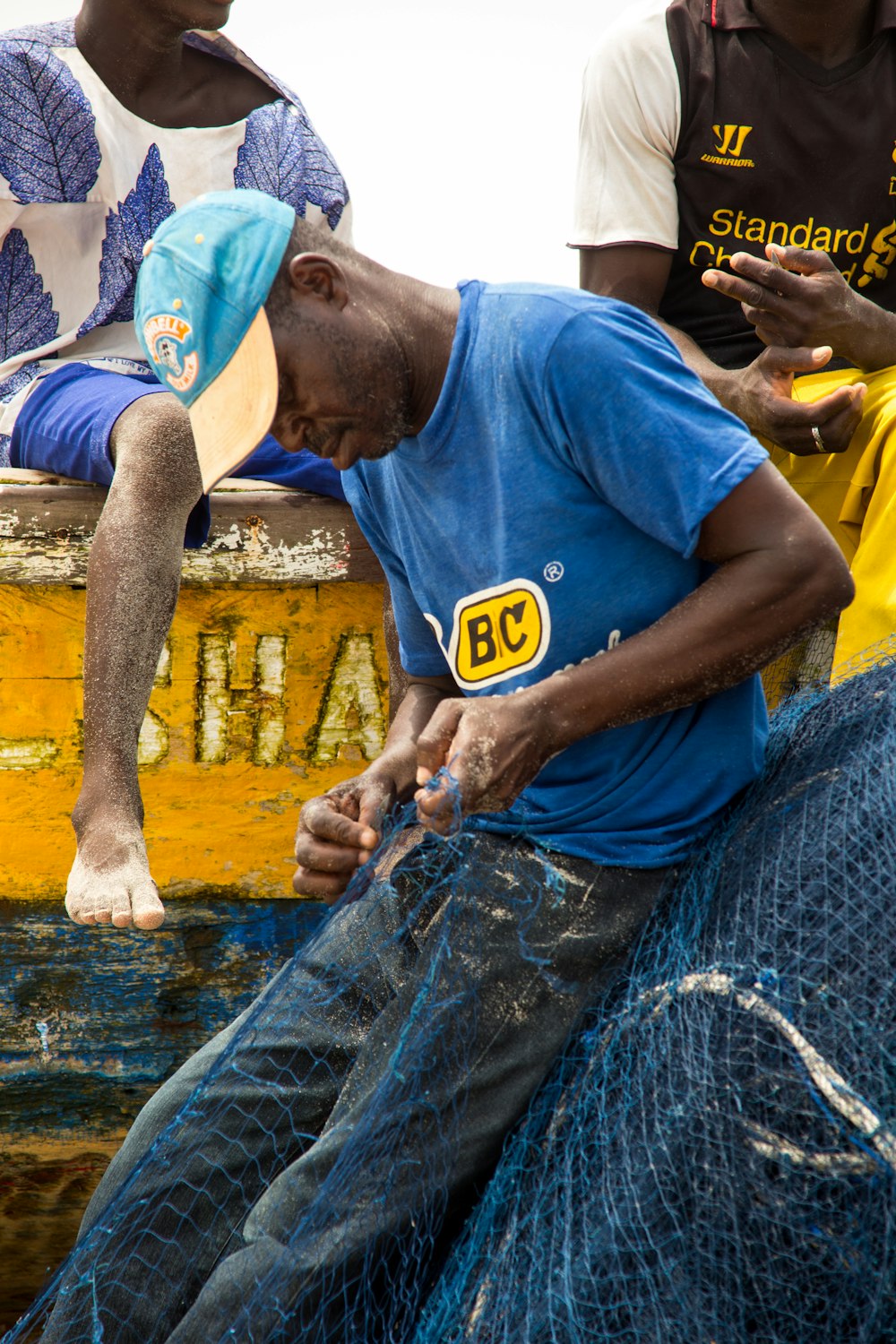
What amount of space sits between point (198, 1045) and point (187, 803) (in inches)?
22.7

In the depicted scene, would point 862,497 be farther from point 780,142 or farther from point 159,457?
point 159,457

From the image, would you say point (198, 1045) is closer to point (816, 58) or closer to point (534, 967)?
point (534, 967)

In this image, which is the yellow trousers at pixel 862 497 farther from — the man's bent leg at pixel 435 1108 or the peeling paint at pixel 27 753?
the peeling paint at pixel 27 753

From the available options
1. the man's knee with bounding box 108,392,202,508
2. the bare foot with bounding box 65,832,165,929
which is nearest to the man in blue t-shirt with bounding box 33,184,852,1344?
the bare foot with bounding box 65,832,165,929

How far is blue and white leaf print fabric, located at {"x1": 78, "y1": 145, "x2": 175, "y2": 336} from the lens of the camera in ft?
9.62

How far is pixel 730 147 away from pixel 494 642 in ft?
4.96

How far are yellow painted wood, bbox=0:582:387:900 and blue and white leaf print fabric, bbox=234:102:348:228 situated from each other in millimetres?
1043

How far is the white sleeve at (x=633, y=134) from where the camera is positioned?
265 centimetres

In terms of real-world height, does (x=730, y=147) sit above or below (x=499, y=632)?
above

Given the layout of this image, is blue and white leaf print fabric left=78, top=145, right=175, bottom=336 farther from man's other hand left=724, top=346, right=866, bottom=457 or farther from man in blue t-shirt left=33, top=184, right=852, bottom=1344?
man's other hand left=724, top=346, right=866, bottom=457

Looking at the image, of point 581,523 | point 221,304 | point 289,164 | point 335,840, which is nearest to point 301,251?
point 221,304

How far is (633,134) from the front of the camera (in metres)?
2.67

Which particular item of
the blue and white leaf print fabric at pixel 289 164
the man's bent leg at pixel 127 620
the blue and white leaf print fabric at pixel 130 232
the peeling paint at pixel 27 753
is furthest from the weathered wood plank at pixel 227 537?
the blue and white leaf print fabric at pixel 289 164

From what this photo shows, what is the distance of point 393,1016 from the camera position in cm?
172
